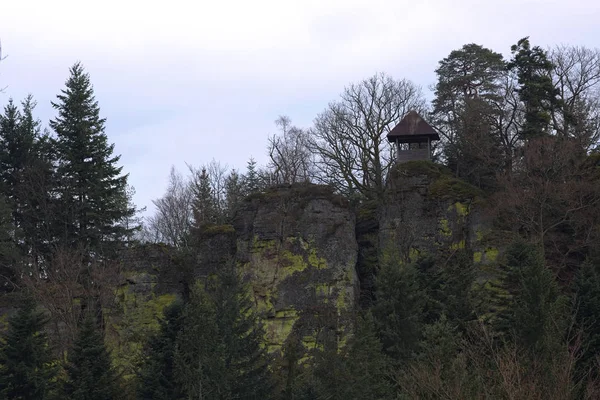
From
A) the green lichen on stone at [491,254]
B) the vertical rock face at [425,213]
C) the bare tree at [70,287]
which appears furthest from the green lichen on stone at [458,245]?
the bare tree at [70,287]

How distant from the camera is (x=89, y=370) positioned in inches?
983

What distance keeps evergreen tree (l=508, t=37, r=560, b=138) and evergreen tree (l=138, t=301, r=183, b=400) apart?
19.1 meters

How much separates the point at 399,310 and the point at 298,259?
8.16 meters

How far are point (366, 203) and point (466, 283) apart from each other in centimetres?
1166

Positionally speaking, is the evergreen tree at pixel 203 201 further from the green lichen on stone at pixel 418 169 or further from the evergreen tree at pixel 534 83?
the evergreen tree at pixel 534 83

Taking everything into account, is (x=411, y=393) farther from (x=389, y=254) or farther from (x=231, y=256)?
(x=231, y=256)

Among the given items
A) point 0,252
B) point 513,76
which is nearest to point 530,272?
point 513,76

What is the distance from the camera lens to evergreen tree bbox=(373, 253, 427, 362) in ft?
83.3

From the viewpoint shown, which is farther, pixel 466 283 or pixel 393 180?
pixel 393 180

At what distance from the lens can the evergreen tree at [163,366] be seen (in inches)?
942

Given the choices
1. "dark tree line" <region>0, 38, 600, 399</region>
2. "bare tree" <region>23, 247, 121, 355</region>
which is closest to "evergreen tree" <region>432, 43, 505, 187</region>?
"dark tree line" <region>0, 38, 600, 399</region>

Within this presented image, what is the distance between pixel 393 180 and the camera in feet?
114

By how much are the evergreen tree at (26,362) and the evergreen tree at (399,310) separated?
1129 centimetres

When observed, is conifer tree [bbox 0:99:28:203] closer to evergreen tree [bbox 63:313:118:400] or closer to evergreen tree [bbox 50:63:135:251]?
evergreen tree [bbox 50:63:135:251]
